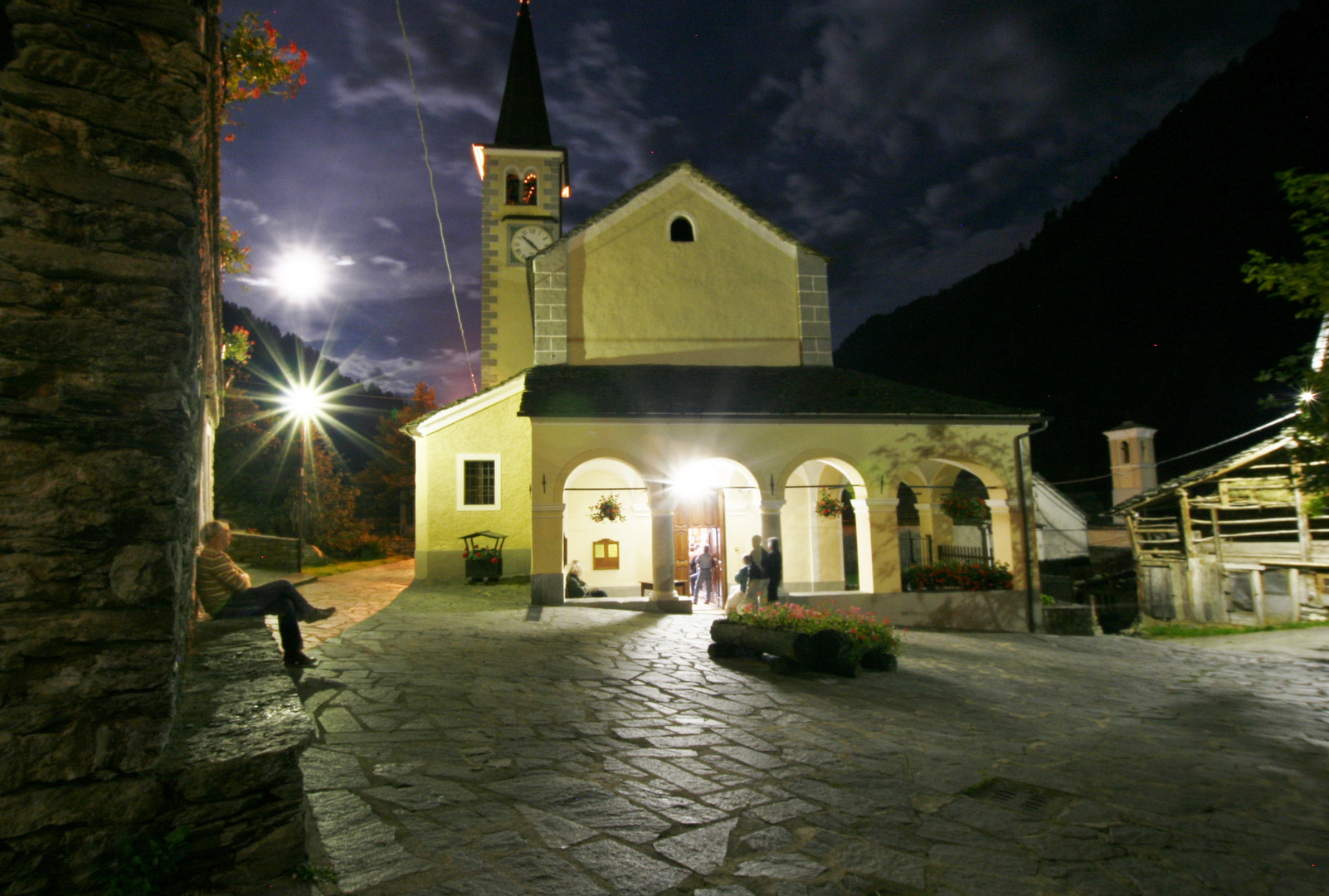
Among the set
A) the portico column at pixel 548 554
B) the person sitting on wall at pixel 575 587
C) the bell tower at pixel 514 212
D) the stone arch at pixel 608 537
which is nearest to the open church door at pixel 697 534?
the stone arch at pixel 608 537

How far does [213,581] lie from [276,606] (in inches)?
21.2

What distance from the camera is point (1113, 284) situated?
50031mm

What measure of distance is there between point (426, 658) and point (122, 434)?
5211 mm

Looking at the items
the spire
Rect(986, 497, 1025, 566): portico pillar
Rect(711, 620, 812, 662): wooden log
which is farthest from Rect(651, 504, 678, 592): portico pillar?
the spire

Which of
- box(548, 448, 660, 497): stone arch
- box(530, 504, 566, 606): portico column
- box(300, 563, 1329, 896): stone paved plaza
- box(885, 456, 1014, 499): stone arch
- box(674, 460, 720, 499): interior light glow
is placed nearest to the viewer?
box(300, 563, 1329, 896): stone paved plaza

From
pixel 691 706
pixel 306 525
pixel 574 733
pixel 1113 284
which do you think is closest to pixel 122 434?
pixel 574 733

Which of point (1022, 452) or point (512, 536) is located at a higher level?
point (1022, 452)

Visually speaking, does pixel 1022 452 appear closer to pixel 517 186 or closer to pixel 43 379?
pixel 43 379

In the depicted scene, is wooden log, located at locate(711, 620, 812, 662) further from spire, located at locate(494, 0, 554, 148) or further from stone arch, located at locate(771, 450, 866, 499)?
spire, located at locate(494, 0, 554, 148)

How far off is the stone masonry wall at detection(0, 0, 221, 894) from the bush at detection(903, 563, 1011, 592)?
42.6ft

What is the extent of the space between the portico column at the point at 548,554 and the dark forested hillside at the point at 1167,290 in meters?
35.9

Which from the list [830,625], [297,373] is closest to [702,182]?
[830,625]

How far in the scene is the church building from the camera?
1295 cm

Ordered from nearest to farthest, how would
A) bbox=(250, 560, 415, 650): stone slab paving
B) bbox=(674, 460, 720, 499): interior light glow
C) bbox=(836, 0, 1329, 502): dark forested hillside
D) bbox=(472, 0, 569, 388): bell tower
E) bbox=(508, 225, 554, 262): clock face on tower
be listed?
1. bbox=(250, 560, 415, 650): stone slab paving
2. bbox=(674, 460, 720, 499): interior light glow
3. bbox=(472, 0, 569, 388): bell tower
4. bbox=(508, 225, 554, 262): clock face on tower
5. bbox=(836, 0, 1329, 502): dark forested hillside
